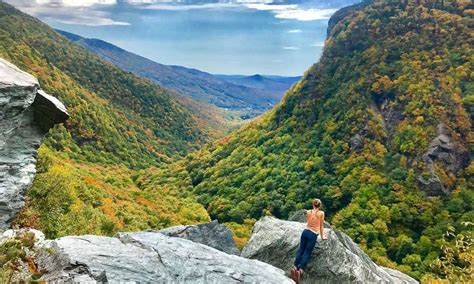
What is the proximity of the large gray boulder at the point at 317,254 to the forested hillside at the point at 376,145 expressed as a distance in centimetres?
5787

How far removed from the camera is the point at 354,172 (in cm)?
12044

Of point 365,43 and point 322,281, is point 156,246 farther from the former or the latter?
point 365,43

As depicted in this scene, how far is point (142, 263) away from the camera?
17250 millimetres

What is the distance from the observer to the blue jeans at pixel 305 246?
2267 cm

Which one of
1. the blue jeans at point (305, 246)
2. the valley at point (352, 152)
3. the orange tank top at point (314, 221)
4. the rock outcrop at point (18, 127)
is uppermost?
the rock outcrop at point (18, 127)

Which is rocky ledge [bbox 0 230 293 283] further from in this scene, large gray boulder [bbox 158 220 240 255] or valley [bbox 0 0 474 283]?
valley [bbox 0 0 474 283]

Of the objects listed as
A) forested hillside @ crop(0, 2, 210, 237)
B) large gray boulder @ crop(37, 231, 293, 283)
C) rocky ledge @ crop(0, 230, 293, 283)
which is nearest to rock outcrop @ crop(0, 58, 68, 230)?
rocky ledge @ crop(0, 230, 293, 283)

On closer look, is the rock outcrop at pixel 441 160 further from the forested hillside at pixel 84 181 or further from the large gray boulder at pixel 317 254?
the large gray boulder at pixel 317 254

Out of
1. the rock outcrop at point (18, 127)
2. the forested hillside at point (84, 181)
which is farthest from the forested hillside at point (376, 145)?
the rock outcrop at point (18, 127)

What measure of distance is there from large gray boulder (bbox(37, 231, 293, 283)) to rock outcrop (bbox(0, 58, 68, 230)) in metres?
3.32

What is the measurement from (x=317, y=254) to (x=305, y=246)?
1.13 m

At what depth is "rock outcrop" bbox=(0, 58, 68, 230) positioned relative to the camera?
1761 centimetres

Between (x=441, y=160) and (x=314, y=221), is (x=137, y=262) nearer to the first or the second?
(x=314, y=221)

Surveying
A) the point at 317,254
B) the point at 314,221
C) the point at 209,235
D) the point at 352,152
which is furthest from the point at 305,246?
the point at 352,152
